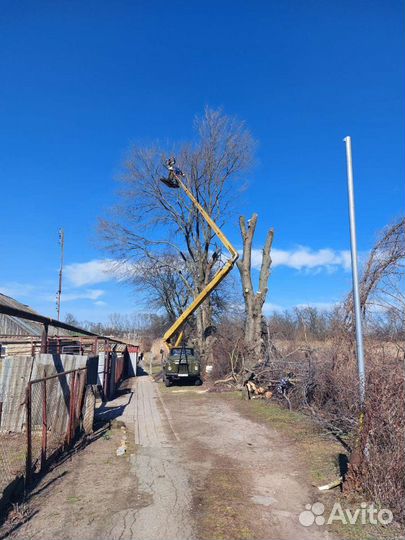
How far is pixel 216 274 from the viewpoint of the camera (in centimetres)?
2817

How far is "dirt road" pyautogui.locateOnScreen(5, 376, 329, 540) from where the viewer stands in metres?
4.68

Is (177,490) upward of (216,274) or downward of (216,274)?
downward

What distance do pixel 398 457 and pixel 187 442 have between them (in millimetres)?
5023

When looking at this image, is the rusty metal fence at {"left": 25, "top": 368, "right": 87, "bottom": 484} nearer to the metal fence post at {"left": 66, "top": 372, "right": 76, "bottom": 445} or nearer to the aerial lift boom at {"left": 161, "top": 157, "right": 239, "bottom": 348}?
the metal fence post at {"left": 66, "top": 372, "right": 76, "bottom": 445}

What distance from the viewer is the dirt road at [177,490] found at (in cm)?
468

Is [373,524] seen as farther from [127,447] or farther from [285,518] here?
[127,447]

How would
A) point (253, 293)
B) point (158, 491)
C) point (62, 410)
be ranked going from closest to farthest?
point (158, 491)
point (62, 410)
point (253, 293)

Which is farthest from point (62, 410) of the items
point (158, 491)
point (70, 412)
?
point (158, 491)

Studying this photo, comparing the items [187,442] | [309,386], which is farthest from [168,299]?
[187,442]

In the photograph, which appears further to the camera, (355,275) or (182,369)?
(182,369)

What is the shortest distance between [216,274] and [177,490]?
22.4 meters
